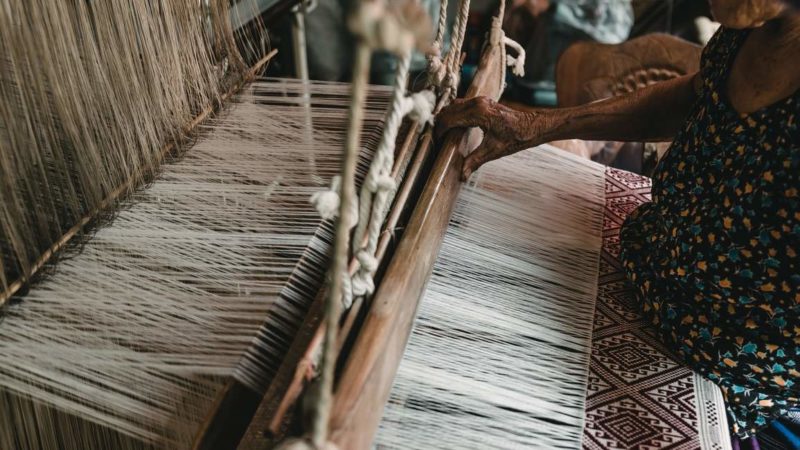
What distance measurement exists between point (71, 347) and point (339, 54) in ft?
8.79

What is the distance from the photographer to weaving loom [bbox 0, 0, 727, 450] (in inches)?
30.6

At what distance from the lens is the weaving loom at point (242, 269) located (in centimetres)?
78

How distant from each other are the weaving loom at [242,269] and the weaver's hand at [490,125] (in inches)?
1.3

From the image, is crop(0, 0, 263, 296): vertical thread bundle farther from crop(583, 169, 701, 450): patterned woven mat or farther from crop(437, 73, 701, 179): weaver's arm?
crop(583, 169, 701, 450): patterned woven mat

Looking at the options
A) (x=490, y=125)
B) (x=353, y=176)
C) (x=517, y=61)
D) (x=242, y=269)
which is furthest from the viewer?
(x=517, y=61)

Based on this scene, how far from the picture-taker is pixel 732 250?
3.12 ft

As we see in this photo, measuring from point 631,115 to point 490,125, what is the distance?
0.29 metres

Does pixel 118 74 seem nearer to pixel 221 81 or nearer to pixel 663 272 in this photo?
pixel 221 81

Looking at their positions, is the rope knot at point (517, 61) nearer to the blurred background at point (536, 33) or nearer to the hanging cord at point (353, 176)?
the hanging cord at point (353, 176)

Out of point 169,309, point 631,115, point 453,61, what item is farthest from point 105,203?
point 631,115

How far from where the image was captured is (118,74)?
3.45 ft

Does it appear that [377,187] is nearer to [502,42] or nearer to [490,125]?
[490,125]

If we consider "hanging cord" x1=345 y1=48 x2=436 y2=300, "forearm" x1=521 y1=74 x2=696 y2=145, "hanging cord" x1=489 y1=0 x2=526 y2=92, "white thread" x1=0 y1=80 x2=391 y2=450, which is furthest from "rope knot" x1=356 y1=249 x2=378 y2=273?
"hanging cord" x1=489 y1=0 x2=526 y2=92

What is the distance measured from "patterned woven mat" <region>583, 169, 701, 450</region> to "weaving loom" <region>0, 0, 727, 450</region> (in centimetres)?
1
